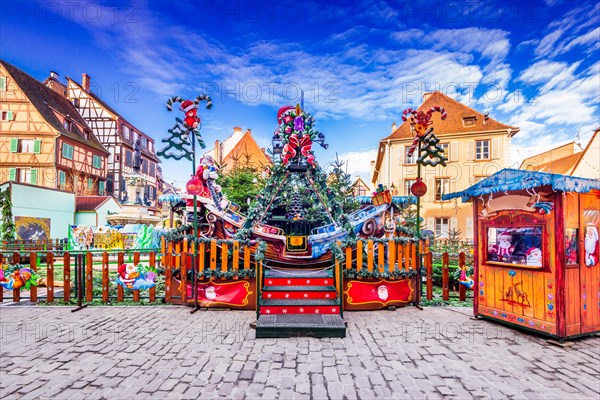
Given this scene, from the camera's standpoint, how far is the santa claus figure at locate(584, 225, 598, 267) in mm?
5317

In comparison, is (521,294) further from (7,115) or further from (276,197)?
(7,115)

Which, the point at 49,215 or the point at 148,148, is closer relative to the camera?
the point at 49,215

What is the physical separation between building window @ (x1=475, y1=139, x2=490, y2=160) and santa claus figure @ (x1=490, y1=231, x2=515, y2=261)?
66.2ft

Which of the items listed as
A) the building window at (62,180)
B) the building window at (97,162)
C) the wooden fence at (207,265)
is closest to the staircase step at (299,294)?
the wooden fence at (207,265)

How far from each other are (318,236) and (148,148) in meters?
40.9

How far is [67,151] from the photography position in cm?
2636

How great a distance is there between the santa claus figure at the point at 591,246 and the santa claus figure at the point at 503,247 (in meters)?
1.09

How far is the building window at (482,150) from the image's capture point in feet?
75.5

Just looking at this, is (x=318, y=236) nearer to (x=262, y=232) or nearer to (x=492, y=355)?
(x=262, y=232)

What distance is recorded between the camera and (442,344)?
498cm

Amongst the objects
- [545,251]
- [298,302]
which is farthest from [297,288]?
[545,251]

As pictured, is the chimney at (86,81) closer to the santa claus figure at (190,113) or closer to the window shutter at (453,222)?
the santa claus figure at (190,113)

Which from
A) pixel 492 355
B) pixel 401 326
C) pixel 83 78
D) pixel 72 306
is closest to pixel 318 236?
pixel 401 326

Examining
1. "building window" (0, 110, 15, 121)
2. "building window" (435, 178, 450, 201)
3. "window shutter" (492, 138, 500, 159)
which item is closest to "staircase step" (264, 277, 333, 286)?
"building window" (435, 178, 450, 201)
